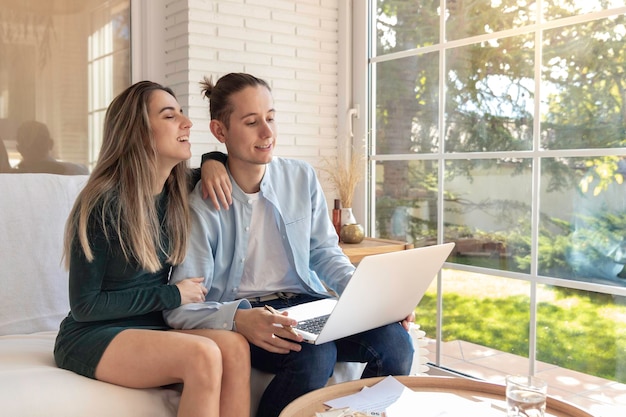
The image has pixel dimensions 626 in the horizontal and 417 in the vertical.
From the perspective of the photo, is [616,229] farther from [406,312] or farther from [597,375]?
[406,312]

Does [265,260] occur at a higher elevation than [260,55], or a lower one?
Result: lower

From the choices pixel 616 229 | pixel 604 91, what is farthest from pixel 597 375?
pixel 604 91

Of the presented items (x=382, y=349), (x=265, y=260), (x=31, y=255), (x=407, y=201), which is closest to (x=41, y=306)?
(x=31, y=255)

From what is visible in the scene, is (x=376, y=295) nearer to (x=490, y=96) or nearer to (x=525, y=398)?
(x=525, y=398)

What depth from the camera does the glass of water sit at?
137 centimetres

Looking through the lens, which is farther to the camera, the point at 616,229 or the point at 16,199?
the point at 616,229

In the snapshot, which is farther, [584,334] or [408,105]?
[408,105]

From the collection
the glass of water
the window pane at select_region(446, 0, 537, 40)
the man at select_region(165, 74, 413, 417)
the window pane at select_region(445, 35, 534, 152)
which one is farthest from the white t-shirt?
the window pane at select_region(446, 0, 537, 40)

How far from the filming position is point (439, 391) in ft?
5.47

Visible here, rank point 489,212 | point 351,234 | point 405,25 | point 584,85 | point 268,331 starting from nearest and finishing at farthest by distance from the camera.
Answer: point 268,331 < point 584,85 < point 489,212 < point 351,234 < point 405,25

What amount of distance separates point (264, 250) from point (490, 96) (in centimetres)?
138

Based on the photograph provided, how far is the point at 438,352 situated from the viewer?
3316 mm

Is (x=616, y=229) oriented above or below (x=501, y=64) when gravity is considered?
below

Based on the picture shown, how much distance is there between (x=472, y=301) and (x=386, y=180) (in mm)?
810
